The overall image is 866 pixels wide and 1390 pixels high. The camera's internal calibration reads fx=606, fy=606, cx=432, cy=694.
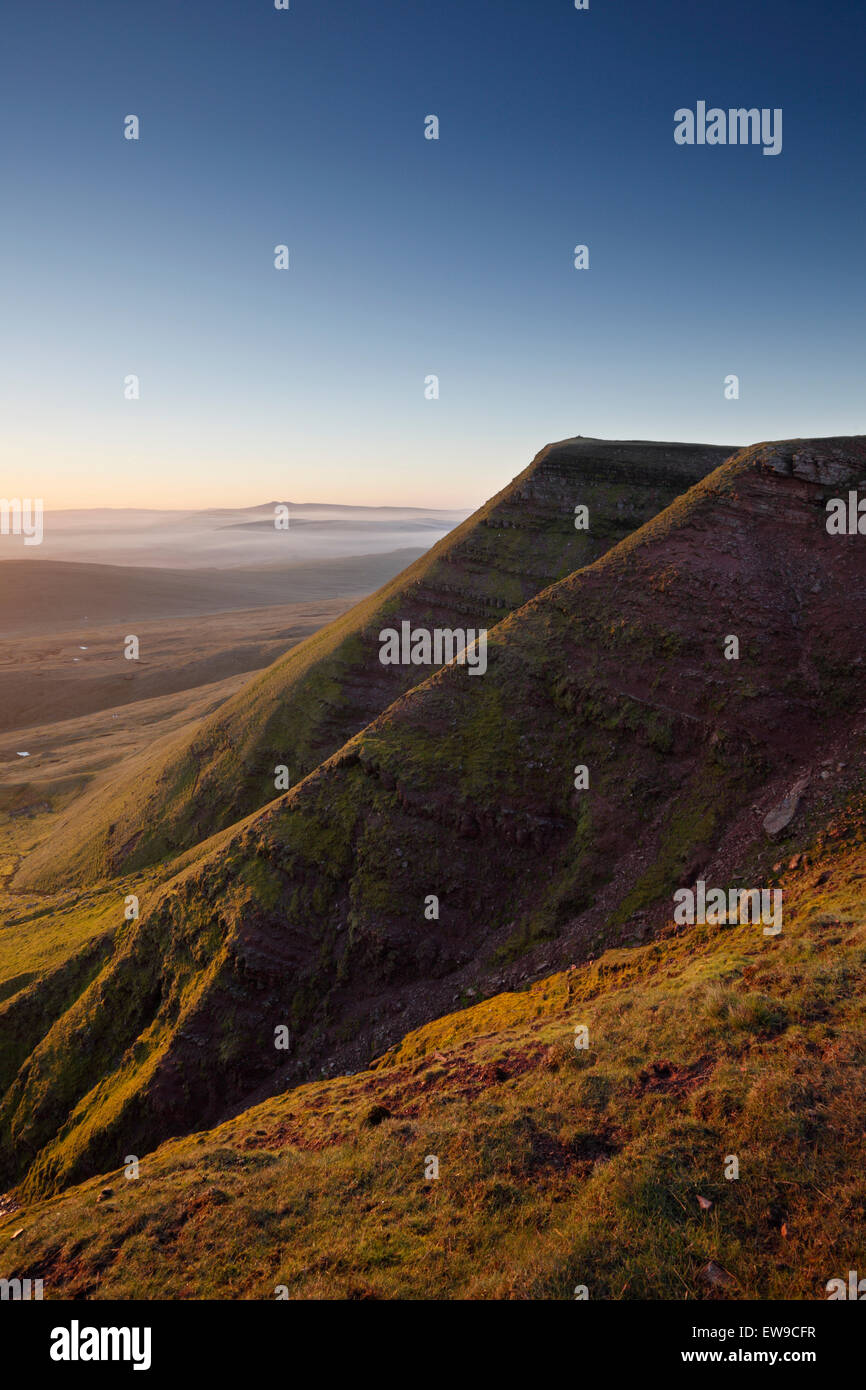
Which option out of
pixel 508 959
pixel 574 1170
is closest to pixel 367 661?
pixel 508 959

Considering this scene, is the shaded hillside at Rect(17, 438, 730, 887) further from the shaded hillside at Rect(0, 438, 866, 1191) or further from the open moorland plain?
the shaded hillside at Rect(0, 438, 866, 1191)

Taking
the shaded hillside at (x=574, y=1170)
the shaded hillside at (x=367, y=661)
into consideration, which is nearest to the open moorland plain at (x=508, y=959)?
the shaded hillside at (x=574, y=1170)

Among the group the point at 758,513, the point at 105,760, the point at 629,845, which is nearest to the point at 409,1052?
the point at 629,845

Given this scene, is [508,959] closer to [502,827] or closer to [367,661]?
[502,827]
